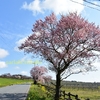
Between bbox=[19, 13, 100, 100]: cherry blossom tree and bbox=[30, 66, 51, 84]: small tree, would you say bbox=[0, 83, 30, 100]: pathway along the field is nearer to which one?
bbox=[19, 13, 100, 100]: cherry blossom tree

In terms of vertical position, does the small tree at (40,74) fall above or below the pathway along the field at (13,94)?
above

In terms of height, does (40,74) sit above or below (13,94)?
above

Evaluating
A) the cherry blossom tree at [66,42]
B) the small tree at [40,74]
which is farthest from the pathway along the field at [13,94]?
the small tree at [40,74]

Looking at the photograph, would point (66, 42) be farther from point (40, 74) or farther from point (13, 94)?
point (40, 74)

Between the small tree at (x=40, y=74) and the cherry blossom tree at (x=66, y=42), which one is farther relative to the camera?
the small tree at (x=40, y=74)

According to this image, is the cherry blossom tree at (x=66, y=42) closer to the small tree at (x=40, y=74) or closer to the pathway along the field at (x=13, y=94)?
the pathway along the field at (x=13, y=94)

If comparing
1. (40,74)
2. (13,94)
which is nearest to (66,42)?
(13,94)

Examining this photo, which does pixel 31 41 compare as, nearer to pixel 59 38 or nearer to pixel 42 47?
pixel 42 47

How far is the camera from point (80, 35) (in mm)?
20797

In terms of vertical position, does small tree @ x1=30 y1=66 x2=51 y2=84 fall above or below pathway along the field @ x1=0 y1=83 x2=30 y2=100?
above

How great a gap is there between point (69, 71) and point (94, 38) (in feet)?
12.3

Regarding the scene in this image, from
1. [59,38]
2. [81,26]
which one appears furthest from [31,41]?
[81,26]

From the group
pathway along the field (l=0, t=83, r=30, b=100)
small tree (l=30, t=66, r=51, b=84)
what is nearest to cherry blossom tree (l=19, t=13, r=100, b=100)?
pathway along the field (l=0, t=83, r=30, b=100)

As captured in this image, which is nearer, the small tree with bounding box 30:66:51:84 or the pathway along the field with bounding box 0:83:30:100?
the pathway along the field with bounding box 0:83:30:100
